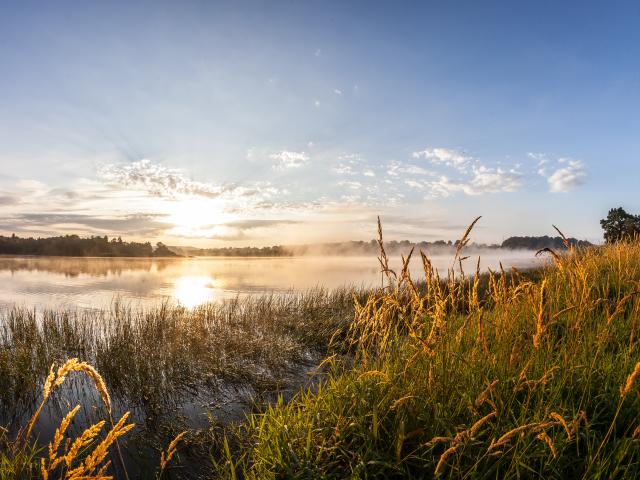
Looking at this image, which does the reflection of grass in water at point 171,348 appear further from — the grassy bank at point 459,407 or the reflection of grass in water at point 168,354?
the grassy bank at point 459,407

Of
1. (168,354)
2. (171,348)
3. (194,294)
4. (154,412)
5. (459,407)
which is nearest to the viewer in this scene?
(459,407)

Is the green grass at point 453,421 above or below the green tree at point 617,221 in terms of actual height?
below

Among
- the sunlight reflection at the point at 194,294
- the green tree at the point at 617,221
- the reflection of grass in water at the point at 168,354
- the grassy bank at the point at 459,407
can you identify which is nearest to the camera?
the grassy bank at the point at 459,407

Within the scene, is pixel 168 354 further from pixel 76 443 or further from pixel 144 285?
pixel 144 285

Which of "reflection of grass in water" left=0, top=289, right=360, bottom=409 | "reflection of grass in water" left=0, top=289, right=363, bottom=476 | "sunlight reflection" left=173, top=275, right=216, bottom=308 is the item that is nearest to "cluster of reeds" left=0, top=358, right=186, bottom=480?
"reflection of grass in water" left=0, top=289, right=363, bottom=476

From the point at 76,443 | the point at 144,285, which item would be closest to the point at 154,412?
the point at 76,443

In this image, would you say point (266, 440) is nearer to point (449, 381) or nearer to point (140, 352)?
point (449, 381)

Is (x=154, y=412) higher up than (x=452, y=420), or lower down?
lower down

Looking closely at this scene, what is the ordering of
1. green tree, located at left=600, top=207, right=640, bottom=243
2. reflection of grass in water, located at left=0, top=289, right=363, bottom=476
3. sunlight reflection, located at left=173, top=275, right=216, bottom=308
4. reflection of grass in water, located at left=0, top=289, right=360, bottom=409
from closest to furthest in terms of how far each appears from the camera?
reflection of grass in water, located at left=0, top=289, right=363, bottom=476, reflection of grass in water, located at left=0, top=289, right=360, bottom=409, sunlight reflection, located at left=173, top=275, right=216, bottom=308, green tree, located at left=600, top=207, right=640, bottom=243

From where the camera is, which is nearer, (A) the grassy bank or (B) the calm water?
(A) the grassy bank

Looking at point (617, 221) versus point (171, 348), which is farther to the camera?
point (617, 221)

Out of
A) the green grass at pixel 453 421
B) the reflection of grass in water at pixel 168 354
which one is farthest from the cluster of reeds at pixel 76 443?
the reflection of grass in water at pixel 168 354

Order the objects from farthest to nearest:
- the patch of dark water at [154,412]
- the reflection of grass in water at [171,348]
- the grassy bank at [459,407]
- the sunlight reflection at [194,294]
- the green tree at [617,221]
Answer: the green tree at [617,221] < the sunlight reflection at [194,294] < the reflection of grass in water at [171,348] < the patch of dark water at [154,412] < the grassy bank at [459,407]

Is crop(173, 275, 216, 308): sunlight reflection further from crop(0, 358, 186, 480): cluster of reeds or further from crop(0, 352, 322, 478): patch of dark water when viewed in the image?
crop(0, 358, 186, 480): cluster of reeds
